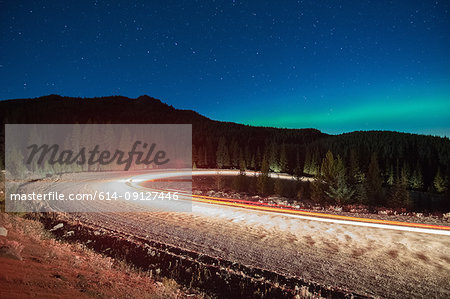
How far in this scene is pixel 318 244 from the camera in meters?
7.98

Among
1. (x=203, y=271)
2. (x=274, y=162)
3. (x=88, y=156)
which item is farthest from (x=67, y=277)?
(x=274, y=162)

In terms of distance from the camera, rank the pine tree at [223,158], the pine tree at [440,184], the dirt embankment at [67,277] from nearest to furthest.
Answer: the dirt embankment at [67,277]
the pine tree at [440,184]
the pine tree at [223,158]

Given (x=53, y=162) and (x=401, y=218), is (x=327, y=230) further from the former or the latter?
(x=53, y=162)

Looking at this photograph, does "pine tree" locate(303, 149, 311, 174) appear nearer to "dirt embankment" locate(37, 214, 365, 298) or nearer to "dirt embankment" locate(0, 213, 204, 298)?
"dirt embankment" locate(37, 214, 365, 298)

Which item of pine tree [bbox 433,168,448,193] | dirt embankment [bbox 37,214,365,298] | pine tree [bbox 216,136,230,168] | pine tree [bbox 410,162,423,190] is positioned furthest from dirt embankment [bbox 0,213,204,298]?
pine tree [bbox 410,162,423,190]

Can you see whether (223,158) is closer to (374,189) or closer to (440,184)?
(374,189)

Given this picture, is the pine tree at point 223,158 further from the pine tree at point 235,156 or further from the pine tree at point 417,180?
the pine tree at point 417,180

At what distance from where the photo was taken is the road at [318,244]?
5719mm

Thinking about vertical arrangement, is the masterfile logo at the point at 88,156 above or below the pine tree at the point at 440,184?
above

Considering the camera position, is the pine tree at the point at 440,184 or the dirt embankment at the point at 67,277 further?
the pine tree at the point at 440,184

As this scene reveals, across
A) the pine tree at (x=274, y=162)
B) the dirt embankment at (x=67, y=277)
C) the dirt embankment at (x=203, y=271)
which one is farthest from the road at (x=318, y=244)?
the pine tree at (x=274, y=162)

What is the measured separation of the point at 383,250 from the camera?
7.44m

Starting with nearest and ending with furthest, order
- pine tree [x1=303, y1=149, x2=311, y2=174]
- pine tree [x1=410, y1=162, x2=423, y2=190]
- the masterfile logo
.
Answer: the masterfile logo < pine tree [x1=410, y1=162, x2=423, y2=190] < pine tree [x1=303, y1=149, x2=311, y2=174]

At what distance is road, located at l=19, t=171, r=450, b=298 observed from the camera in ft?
18.8
